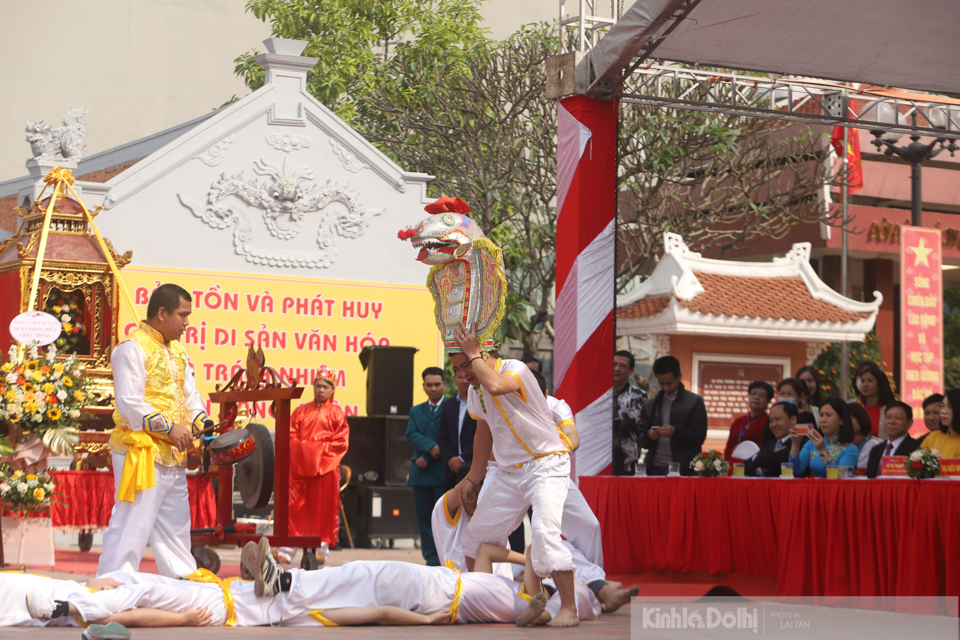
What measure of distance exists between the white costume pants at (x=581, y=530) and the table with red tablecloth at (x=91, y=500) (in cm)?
441

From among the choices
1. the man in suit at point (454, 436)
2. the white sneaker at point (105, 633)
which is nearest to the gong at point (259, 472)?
the man in suit at point (454, 436)

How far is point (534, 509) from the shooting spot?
607 cm

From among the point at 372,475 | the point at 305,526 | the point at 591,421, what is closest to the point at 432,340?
the point at 372,475

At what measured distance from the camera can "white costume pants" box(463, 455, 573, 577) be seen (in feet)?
19.4

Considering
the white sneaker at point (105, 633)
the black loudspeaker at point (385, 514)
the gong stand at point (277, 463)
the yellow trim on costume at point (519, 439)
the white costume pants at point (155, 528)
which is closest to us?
the white sneaker at point (105, 633)

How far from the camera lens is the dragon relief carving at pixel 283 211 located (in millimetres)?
16469

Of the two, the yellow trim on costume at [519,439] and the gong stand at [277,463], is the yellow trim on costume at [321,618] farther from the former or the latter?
the gong stand at [277,463]

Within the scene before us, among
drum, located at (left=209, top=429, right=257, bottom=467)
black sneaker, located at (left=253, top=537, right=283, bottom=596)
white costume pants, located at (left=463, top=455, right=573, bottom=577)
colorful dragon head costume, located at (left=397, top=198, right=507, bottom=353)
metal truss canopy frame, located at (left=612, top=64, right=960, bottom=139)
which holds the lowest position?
black sneaker, located at (left=253, top=537, right=283, bottom=596)

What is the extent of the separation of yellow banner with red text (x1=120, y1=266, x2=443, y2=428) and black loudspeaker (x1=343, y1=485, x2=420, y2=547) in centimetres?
323

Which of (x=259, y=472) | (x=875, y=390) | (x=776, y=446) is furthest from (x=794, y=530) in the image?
(x=259, y=472)

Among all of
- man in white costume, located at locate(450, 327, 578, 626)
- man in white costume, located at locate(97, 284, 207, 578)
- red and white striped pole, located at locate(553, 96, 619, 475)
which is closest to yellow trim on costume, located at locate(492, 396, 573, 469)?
man in white costume, located at locate(450, 327, 578, 626)

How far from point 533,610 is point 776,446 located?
8.98 feet

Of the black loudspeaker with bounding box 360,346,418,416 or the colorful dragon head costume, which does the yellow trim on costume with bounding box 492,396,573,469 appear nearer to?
the colorful dragon head costume

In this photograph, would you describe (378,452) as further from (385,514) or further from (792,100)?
(792,100)
